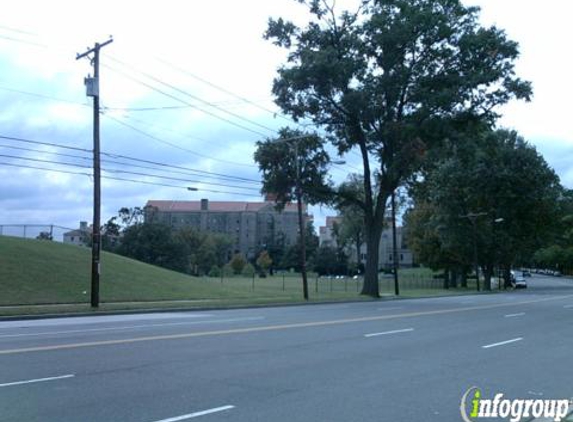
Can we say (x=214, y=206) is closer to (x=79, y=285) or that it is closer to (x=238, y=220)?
(x=238, y=220)

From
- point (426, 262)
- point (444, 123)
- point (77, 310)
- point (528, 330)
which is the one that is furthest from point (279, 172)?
point (426, 262)

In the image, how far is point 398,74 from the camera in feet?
131

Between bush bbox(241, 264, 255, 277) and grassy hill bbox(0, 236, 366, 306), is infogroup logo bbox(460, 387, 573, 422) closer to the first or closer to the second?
grassy hill bbox(0, 236, 366, 306)

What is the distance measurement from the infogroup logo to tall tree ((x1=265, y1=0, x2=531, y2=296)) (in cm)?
3066

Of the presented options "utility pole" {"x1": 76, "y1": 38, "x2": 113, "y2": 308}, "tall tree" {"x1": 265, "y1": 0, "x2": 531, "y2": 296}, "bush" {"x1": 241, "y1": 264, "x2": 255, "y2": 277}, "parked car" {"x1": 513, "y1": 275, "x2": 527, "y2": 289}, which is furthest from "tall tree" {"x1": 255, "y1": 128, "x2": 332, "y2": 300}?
"bush" {"x1": 241, "y1": 264, "x2": 255, "y2": 277}

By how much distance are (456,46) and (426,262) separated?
43145mm

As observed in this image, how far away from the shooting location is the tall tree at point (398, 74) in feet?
128

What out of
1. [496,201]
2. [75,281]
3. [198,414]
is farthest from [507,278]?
[198,414]

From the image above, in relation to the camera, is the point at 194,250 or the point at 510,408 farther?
the point at 194,250

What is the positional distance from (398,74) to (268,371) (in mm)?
32286

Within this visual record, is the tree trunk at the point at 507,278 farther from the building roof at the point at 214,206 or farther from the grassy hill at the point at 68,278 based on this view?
the building roof at the point at 214,206

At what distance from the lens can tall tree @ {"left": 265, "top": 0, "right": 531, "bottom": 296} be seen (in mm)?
39156

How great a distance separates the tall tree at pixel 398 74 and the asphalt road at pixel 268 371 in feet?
76.8

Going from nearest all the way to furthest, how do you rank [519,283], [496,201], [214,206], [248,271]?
[496,201], [519,283], [248,271], [214,206]
